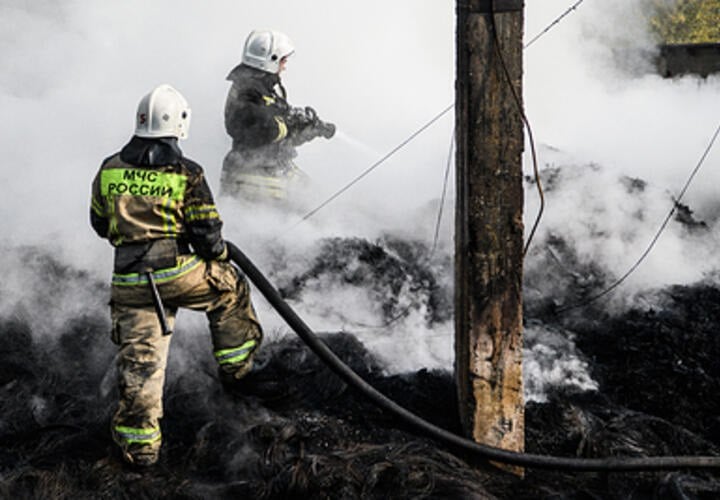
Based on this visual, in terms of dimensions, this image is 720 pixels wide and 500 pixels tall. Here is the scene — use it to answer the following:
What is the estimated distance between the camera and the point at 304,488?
3531 mm

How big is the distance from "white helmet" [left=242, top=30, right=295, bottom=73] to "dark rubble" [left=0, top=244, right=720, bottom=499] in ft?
7.27

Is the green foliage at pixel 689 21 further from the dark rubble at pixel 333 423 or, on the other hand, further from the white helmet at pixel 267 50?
the dark rubble at pixel 333 423

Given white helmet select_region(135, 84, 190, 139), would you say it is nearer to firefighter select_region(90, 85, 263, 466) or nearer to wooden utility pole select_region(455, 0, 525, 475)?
firefighter select_region(90, 85, 263, 466)

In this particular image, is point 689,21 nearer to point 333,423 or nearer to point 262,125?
point 262,125

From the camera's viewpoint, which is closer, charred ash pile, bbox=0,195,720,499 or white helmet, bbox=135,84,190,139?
charred ash pile, bbox=0,195,720,499

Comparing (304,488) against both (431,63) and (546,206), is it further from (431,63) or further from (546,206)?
(431,63)

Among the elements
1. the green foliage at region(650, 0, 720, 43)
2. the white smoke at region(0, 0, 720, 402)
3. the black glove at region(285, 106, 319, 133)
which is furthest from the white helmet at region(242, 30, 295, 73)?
the green foliage at region(650, 0, 720, 43)

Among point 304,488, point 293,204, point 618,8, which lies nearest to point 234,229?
point 293,204

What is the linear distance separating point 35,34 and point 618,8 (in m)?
10.4

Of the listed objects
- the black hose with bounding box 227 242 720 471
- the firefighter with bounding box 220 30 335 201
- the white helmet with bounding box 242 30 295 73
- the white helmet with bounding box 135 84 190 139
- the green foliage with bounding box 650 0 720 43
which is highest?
the green foliage with bounding box 650 0 720 43

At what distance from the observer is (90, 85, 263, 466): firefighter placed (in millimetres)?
3791

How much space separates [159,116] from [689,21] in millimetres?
17907

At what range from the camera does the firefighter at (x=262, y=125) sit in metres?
6.27

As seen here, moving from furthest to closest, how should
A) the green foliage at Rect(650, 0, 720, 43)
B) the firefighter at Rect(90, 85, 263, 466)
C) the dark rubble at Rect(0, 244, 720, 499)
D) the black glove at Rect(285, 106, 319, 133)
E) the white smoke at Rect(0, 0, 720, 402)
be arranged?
the green foliage at Rect(650, 0, 720, 43), the black glove at Rect(285, 106, 319, 133), the white smoke at Rect(0, 0, 720, 402), the firefighter at Rect(90, 85, 263, 466), the dark rubble at Rect(0, 244, 720, 499)
